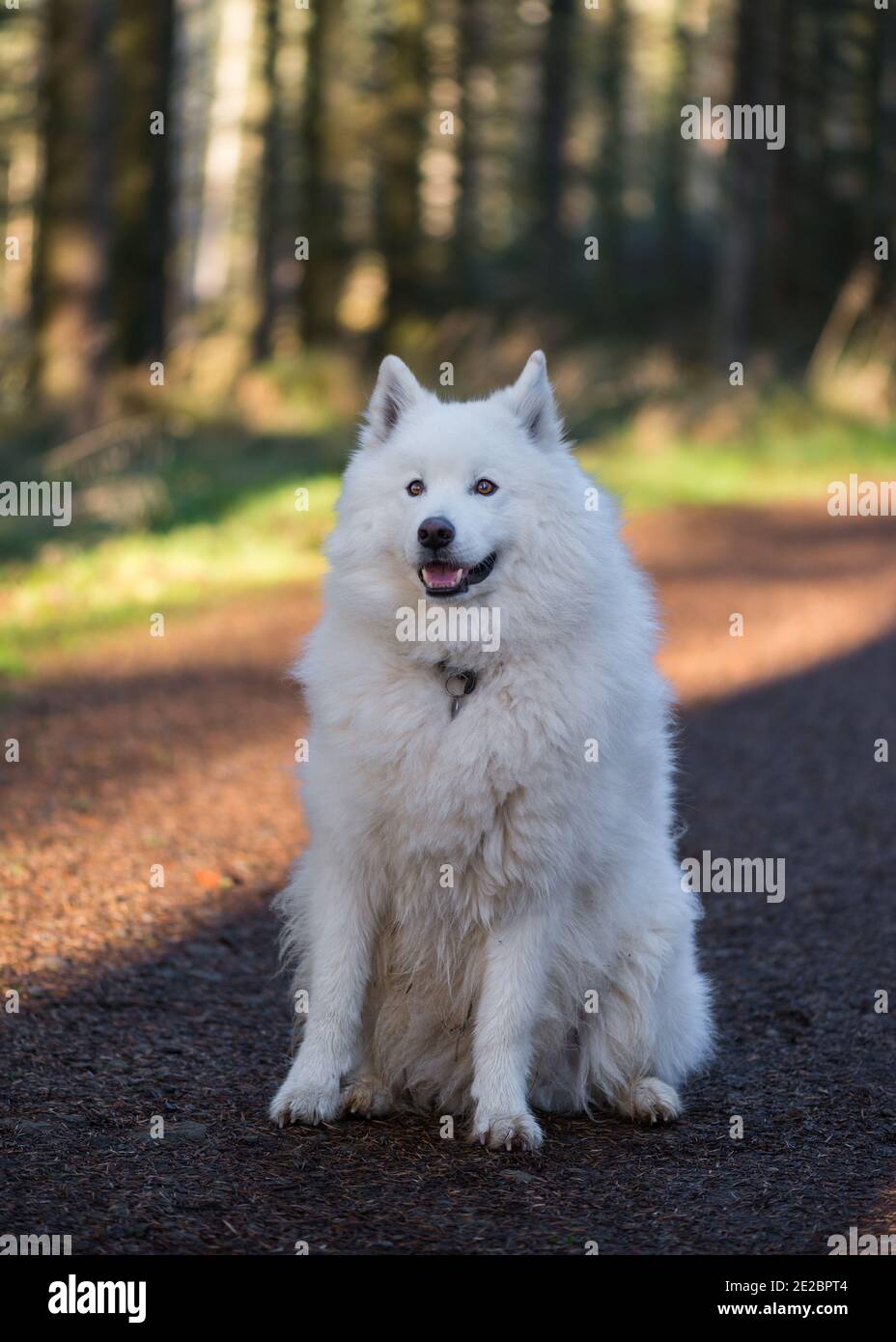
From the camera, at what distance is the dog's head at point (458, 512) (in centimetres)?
394

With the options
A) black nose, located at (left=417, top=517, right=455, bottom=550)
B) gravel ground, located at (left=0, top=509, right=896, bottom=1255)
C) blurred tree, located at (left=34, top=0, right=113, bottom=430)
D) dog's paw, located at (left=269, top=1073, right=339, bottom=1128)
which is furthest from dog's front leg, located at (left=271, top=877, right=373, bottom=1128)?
blurred tree, located at (left=34, top=0, right=113, bottom=430)

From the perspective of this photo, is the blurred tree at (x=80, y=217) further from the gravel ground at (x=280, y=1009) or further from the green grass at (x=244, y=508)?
the gravel ground at (x=280, y=1009)

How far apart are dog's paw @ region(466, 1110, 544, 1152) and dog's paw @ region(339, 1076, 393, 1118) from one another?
0.95ft

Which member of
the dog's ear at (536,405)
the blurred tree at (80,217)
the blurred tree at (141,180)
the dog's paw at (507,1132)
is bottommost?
the dog's paw at (507,1132)

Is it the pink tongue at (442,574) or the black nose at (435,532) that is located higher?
the black nose at (435,532)

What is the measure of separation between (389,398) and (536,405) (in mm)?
401

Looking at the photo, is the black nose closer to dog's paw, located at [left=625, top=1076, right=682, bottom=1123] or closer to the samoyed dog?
the samoyed dog

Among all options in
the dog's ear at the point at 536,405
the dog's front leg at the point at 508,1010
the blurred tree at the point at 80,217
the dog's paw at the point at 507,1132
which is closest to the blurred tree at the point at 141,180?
the blurred tree at the point at 80,217

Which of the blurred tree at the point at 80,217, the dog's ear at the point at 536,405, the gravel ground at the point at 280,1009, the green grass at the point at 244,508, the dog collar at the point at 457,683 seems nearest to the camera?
the gravel ground at the point at 280,1009

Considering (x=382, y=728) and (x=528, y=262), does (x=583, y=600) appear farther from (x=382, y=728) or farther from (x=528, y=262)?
(x=528, y=262)

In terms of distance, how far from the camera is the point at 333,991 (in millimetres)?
4035

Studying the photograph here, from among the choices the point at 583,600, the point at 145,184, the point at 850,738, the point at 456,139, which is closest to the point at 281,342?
the point at 145,184

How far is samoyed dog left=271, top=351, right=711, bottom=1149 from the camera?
12.8 feet

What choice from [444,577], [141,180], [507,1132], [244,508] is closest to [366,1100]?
[507,1132]
